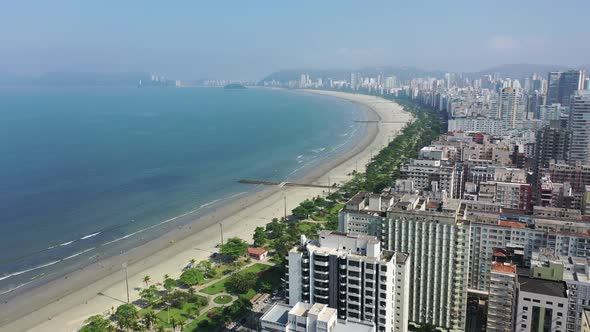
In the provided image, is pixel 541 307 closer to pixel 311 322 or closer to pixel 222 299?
pixel 311 322

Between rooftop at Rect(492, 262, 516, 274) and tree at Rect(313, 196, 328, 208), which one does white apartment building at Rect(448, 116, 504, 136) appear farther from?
rooftop at Rect(492, 262, 516, 274)

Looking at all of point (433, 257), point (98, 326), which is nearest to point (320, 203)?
point (433, 257)

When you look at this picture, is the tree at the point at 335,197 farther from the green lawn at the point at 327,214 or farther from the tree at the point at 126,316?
the tree at the point at 126,316

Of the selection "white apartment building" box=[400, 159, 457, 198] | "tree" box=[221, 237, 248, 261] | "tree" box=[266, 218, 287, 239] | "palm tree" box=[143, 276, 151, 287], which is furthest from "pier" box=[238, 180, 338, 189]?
"palm tree" box=[143, 276, 151, 287]

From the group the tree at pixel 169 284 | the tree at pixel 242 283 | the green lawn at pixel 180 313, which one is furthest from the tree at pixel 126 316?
the tree at pixel 242 283

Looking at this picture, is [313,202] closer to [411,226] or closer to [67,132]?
[411,226]
